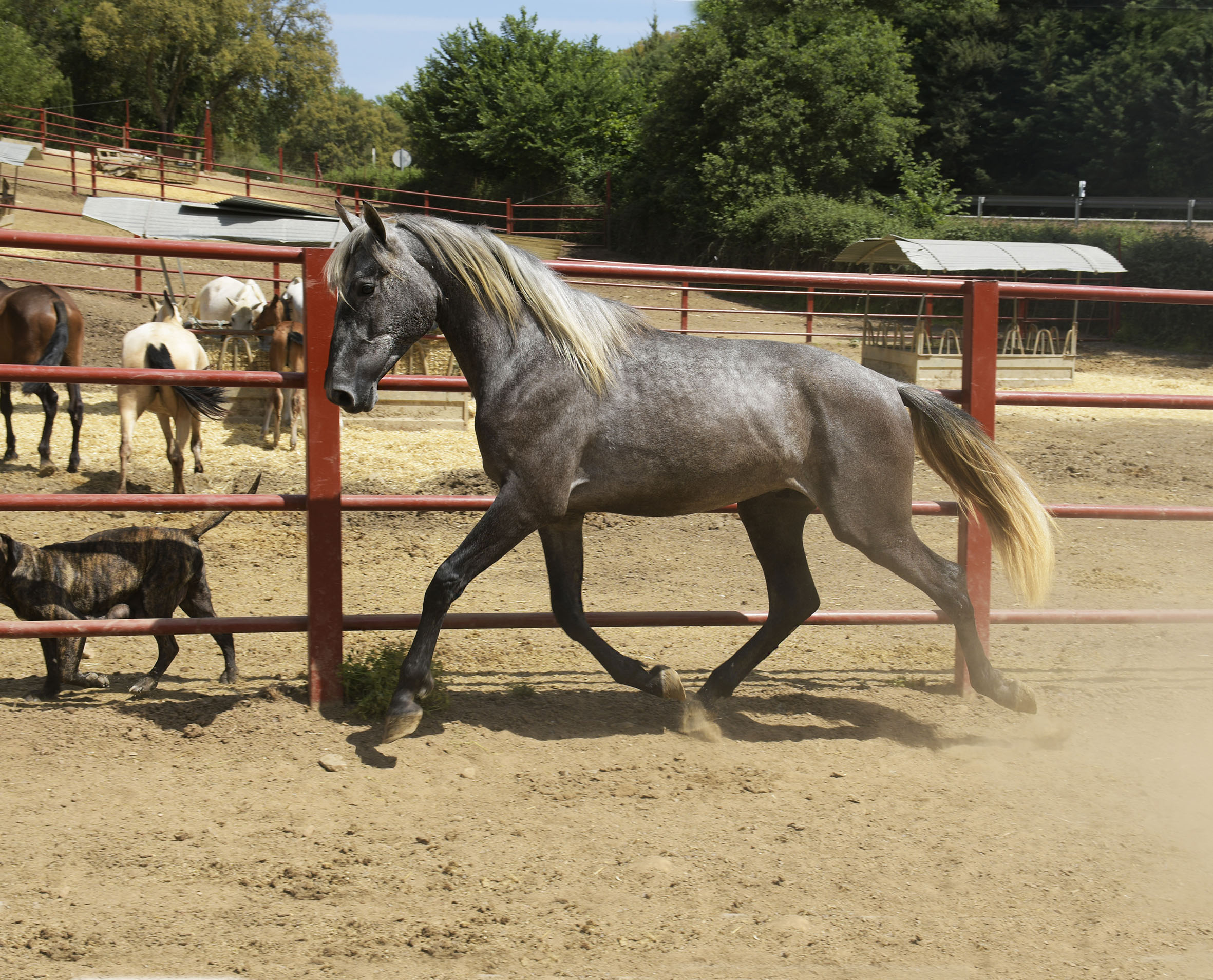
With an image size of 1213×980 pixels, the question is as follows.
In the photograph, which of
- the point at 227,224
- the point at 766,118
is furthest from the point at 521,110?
the point at 227,224

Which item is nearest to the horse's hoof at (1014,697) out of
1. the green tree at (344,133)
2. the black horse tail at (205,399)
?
the black horse tail at (205,399)

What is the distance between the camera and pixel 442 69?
3881 centimetres

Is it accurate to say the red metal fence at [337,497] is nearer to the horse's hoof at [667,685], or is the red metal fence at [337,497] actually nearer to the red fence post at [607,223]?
the horse's hoof at [667,685]

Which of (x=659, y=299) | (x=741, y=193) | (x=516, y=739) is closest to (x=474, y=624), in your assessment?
(x=516, y=739)

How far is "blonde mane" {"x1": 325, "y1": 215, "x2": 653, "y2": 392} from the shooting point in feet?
10.4

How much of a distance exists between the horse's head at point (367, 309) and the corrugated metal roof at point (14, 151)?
2182 cm

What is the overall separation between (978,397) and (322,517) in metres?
2.52

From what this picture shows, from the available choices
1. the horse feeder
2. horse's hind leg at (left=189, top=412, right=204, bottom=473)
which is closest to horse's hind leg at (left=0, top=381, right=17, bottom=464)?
horse's hind leg at (left=189, top=412, right=204, bottom=473)

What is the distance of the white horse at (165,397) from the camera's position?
7.61m

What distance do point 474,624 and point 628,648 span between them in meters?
1.12

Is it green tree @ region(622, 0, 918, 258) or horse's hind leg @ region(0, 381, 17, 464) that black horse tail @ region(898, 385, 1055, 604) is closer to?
horse's hind leg @ region(0, 381, 17, 464)

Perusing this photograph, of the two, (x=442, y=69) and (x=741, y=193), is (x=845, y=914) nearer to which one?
(x=741, y=193)

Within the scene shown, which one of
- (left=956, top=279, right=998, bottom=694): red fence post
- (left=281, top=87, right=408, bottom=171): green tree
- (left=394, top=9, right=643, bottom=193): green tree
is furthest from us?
(left=281, top=87, right=408, bottom=171): green tree

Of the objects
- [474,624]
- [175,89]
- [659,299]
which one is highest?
[175,89]
